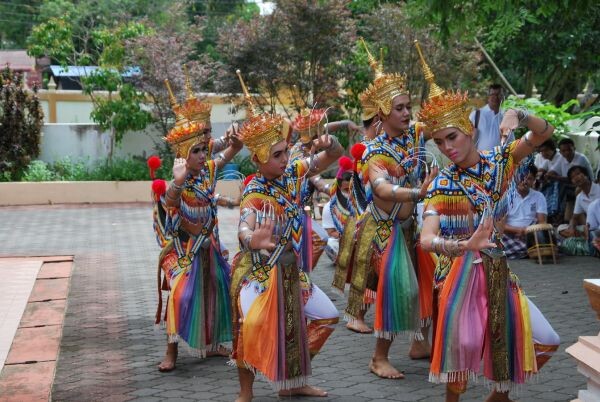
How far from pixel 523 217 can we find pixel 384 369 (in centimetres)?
562

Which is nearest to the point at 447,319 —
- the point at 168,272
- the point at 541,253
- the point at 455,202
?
the point at 455,202

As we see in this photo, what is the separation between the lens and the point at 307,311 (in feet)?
19.7

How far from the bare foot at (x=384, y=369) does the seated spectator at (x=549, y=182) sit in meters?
6.64

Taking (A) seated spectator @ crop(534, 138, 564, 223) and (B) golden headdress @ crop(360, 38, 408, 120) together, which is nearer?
(B) golden headdress @ crop(360, 38, 408, 120)

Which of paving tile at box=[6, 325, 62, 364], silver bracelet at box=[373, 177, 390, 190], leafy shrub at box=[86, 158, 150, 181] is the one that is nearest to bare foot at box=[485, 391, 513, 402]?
silver bracelet at box=[373, 177, 390, 190]

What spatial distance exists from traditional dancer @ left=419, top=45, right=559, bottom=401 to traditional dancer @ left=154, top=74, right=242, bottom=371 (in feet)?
6.46

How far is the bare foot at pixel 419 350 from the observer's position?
716cm

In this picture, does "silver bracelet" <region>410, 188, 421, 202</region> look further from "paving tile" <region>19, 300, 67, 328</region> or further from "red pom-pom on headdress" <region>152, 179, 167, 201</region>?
"paving tile" <region>19, 300, 67, 328</region>

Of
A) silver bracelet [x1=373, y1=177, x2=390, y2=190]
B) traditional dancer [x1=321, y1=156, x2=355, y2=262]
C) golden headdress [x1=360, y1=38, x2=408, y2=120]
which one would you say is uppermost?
golden headdress [x1=360, y1=38, x2=408, y2=120]

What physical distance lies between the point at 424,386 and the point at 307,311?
3.33 feet

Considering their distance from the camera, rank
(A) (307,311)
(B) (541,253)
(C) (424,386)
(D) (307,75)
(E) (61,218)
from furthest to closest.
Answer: (D) (307,75) → (E) (61,218) → (B) (541,253) → (C) (424,386) → (A) (307,311)

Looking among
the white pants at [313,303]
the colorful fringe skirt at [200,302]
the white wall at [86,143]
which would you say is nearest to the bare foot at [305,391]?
the white pants at [313,303]

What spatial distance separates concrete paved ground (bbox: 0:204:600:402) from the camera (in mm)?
6391

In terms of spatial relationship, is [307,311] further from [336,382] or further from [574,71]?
[574,71]
